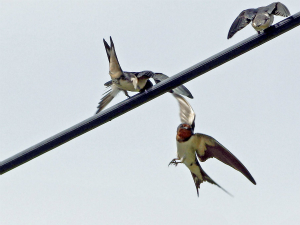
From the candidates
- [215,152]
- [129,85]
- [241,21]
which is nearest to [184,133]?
[215,152]

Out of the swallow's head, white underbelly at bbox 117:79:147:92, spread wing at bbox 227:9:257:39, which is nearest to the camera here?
spread wing at bbox 227:9:257:39

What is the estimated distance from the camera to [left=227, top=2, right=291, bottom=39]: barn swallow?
203 inches

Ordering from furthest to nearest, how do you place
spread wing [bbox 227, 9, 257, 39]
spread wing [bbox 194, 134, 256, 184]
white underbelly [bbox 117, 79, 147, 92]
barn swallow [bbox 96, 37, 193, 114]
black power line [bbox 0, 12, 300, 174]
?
white underbelly [bbox 117, 79, 147, 92] < barn swallow [bbox 96, 37, 193, 114] < spread wing [bbox 227, 9, 257, 39] < spread wing [bbox 194, 134, 256, 184] < black power line [bbox 0, 12, 300, 174]

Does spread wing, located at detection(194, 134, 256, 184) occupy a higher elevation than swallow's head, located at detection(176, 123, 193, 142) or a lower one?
lower

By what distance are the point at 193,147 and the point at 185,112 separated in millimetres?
506

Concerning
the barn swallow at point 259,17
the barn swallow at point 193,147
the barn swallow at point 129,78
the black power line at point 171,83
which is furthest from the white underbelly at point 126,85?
the black power line at point 171,83

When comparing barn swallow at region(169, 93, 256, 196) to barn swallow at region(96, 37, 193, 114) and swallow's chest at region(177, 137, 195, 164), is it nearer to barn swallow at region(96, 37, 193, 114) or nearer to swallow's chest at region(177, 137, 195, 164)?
swallow's chest at region(177, 137, 195, 164)

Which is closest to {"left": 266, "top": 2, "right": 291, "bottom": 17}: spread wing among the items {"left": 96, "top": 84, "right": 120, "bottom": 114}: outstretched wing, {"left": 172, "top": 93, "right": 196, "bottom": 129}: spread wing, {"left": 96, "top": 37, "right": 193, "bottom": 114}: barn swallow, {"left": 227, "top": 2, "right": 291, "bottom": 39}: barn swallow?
{"left": 227, "top": 2, "right": 291, "bottom": 39}: barn swallow

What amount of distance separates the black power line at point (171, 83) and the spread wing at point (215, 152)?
144 centimetres

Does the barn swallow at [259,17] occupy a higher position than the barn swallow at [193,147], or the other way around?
the barn swallow at [259,17]

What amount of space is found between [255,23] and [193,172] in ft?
7.07

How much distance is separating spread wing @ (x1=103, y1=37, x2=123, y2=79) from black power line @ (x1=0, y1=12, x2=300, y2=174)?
58.5 inches

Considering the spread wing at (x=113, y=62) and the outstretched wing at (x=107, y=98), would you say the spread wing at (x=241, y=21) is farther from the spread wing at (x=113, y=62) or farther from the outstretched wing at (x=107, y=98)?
the outstretched wing at (x=107, y=98)

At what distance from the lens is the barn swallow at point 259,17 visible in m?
5.15
